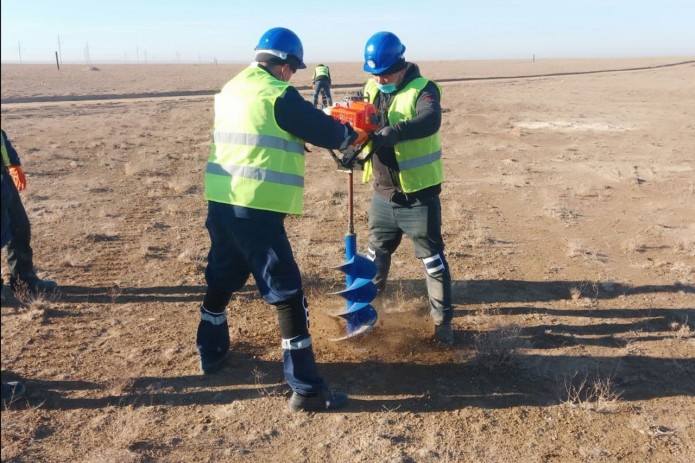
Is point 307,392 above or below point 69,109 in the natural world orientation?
below

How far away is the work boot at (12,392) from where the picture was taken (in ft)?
12.7

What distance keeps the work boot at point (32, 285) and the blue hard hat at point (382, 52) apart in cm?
383

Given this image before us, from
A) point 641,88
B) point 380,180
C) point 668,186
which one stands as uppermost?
point 641,88

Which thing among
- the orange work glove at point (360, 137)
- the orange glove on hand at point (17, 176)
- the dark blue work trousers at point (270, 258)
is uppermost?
the orange work glove at point (360, 137)

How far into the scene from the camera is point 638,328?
5.22 meters

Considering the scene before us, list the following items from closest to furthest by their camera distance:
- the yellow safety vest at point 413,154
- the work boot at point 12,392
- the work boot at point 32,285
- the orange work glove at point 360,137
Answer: the work boot at point 12,392 < the orange work glove at point 360,137 < the yellow safety vest at point 413,154 < the work boot at point 32,285

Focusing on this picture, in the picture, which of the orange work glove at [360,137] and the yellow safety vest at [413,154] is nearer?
the orange work glove at [360,137]

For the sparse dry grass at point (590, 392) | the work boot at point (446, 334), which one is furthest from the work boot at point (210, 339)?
the sparse dry grass at point (590, 392)

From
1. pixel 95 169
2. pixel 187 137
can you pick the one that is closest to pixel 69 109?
pixel 187 137

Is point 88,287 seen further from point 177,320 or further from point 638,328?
point 638,328

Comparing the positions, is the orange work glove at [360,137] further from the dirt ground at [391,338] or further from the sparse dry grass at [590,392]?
the sparse dry grass at [590,392]

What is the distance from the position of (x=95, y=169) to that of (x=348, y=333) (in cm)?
902

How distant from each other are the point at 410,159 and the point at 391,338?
1.57m

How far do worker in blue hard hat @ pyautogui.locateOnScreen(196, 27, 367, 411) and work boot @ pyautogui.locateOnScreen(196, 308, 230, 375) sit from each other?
23.7 inches
